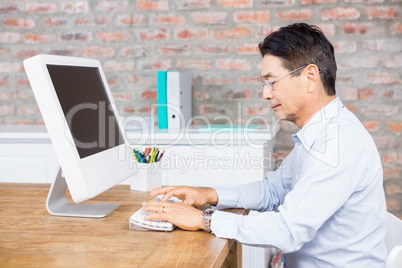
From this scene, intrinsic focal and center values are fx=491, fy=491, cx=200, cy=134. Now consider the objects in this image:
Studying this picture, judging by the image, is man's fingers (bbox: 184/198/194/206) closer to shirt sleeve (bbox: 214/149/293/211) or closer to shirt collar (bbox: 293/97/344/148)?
shirt sleeve (bbox: 214/149/293/211)

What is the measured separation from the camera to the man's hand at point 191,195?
4.66 feet

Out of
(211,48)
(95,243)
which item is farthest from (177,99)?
(95,243)

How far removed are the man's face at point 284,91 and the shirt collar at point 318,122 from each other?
0.16 feet

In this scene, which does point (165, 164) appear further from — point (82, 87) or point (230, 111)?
point (82, 87)

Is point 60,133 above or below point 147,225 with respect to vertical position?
above

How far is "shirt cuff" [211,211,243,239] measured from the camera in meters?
1.17

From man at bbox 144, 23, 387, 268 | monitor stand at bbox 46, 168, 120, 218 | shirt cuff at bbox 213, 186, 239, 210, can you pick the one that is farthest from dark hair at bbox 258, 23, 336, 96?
monitor stand at bbox 46, 168, 120, 218

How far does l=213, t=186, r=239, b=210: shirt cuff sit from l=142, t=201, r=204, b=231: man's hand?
190 millimetres

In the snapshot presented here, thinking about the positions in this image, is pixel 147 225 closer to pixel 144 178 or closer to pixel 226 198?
pixel 226 198

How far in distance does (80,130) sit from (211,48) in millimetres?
1688

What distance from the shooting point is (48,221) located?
1.33 m

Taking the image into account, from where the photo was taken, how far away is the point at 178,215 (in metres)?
1.24

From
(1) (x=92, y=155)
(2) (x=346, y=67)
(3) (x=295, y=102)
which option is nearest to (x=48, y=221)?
(1) (x=92, y=155)

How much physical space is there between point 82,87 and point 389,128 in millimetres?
1995
